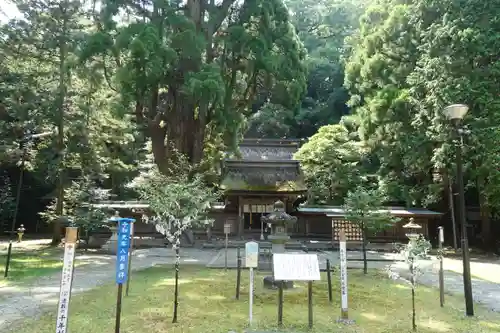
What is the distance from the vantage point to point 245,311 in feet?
23.9

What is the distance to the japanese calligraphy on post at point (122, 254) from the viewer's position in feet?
17.4

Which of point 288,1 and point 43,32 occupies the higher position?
point 288,1

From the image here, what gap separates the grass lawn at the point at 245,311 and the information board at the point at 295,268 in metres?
0.82

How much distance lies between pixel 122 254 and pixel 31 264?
10.2 meters

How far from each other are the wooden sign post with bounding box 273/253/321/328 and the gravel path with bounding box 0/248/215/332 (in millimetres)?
4337

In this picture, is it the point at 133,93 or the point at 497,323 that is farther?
the point at 133,93

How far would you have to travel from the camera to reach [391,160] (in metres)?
22.6

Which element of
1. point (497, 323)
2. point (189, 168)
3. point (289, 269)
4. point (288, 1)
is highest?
point (288, 1)

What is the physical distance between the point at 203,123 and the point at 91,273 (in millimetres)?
9465

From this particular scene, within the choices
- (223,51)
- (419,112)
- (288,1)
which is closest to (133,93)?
(223,51)

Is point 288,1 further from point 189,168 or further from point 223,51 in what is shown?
point 189,168

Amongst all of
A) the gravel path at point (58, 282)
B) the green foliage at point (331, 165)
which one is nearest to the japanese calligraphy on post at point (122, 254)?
the gravel path at point (58, 282)

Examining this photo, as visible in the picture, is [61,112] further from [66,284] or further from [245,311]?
[66,284]

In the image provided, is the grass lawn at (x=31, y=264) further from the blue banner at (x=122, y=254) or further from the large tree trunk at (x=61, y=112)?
the blue banner at (x=122, y=254)
